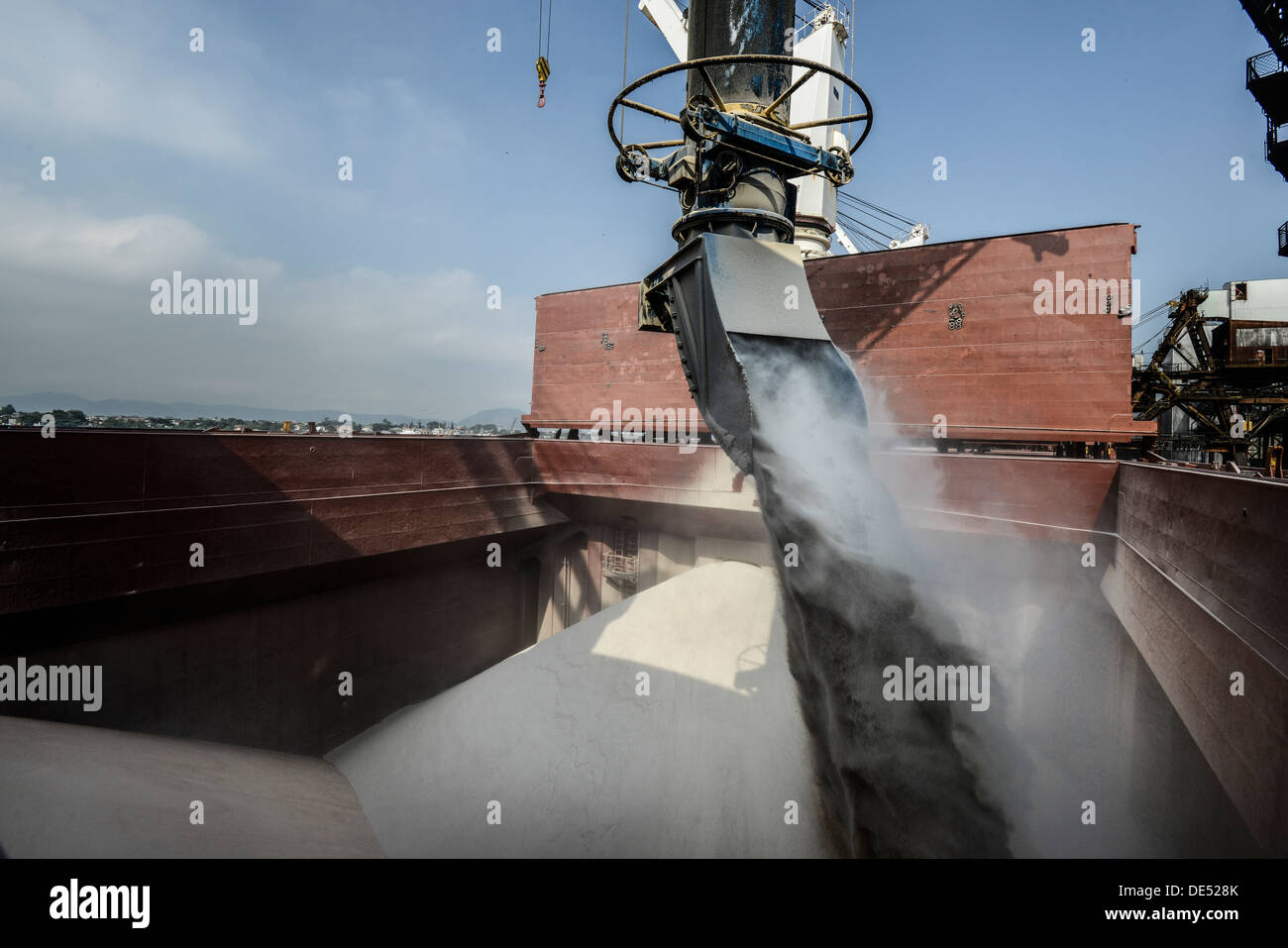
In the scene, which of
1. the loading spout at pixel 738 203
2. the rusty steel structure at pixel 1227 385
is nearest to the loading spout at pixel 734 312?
the loading spout at pixel 738 203

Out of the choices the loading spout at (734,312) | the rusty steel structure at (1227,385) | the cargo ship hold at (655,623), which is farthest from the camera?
the rusty steel structure at (1227,385)

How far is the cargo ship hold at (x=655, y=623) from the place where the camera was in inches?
197


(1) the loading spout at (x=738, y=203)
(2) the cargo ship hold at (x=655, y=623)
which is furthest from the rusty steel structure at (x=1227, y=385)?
(1) the loading spout at (x=738, y=203)

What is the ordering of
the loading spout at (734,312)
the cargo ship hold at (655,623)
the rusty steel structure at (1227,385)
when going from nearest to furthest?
the cargo ship hold at (655,623) < the loading spout at (734,312) < the rusty steel structure at (1227,385)

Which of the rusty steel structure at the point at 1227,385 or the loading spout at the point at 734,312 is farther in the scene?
the rusty steel structure at the point at 1227,385

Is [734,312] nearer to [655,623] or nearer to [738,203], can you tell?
[738,203]

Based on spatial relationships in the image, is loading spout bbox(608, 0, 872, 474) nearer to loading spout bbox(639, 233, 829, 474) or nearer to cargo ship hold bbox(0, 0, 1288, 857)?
loading spout bbox(639, 233, 829, 474)

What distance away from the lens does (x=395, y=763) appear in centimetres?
908

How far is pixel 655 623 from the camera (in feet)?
34.0

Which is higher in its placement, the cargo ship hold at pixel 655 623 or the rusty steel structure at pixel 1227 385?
the rusty steel structure at pixel 1227 385

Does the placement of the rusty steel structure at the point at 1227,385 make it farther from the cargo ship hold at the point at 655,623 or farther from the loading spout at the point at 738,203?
the loading spout at the point at 738,203

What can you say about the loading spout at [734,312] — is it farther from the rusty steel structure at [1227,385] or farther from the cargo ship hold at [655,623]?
the rusty steel structure at [1227,385]
